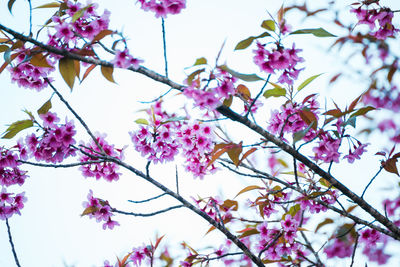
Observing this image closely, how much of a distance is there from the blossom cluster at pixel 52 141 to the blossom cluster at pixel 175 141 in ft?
1.20

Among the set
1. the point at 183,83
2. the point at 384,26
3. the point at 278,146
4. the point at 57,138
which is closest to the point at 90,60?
the point at 183,83

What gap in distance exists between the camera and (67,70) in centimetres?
171

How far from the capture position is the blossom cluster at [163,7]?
5.78ft

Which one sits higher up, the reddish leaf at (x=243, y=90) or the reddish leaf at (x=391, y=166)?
the reddish leaf at (x=243, y=90)

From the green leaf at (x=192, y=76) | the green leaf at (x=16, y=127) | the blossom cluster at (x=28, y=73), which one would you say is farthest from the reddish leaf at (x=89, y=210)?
the green leaf at (x=192, y=76)

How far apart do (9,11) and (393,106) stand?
2023mm

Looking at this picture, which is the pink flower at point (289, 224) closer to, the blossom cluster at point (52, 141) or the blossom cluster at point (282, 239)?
the blossom cluster at point (282, 239)

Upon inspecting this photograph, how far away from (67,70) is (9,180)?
0.96 meters

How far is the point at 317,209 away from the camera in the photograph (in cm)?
221

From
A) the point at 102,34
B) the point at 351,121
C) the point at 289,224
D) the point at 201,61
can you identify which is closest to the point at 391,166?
the point at 351,121

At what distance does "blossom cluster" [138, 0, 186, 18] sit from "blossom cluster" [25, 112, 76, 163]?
0.77 meters

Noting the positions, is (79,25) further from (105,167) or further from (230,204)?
(230,204)

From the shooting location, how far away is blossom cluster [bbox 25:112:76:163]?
2.00 metres

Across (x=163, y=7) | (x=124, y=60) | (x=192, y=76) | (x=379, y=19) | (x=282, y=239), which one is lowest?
(x=282, y=239)
